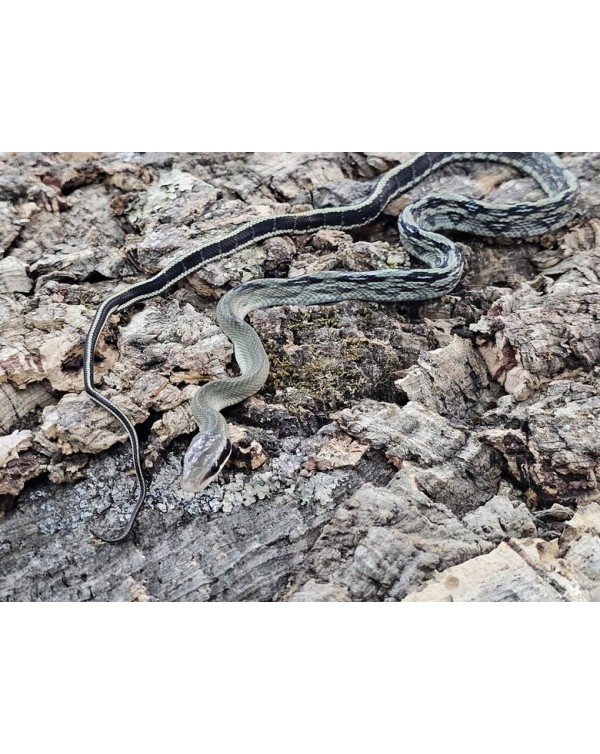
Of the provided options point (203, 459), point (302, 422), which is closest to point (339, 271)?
point (302, 422)

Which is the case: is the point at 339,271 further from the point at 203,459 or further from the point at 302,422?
the point at 203,459

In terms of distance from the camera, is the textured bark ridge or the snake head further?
the snake head

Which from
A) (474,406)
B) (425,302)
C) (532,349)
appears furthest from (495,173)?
(474,406)

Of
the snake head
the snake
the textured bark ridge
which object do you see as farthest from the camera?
the snake

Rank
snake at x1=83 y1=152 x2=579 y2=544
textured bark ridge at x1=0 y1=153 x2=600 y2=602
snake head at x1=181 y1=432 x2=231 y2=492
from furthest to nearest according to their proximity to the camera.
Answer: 1. snake at x1=83 y1=152 x2=579 y2=544
2. snake head at x1=181 y1=432 x2=231 y2=492
3. textured bark ridge at x1=0 y1=153 x2=600 y2=602

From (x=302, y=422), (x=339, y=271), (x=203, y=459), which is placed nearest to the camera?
(x=203, y=459)

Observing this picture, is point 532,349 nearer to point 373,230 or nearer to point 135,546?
point 373,230
